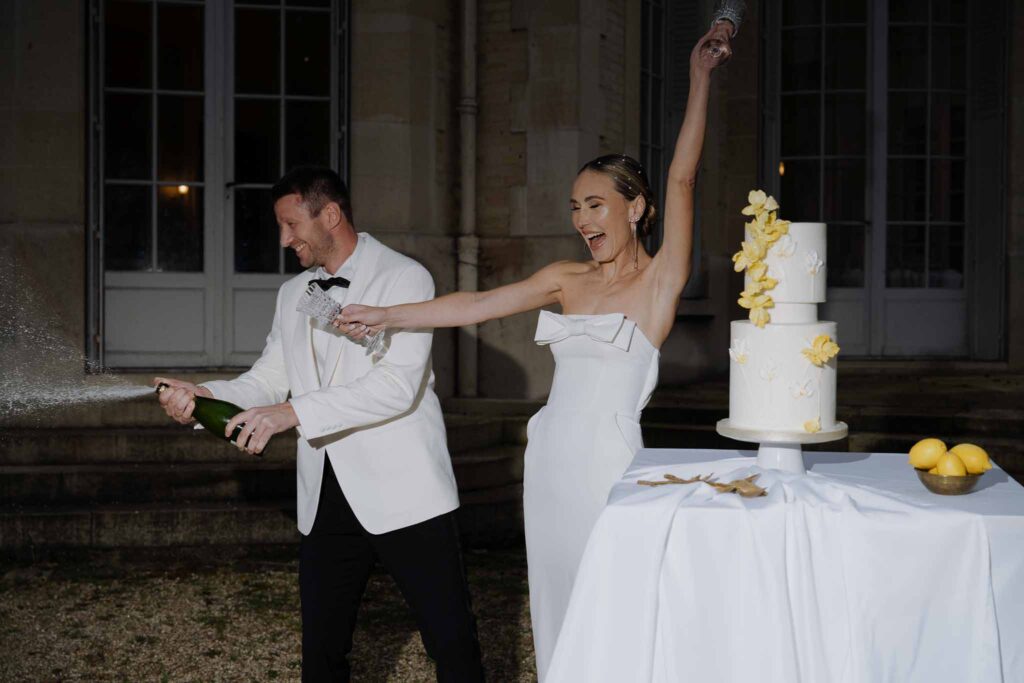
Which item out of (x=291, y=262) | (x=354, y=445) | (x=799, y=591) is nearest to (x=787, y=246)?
(x=799, y=591)

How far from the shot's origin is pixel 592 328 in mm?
3680

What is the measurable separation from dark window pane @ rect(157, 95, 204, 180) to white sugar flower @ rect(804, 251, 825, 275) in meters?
7.08

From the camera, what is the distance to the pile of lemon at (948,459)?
3031 mm

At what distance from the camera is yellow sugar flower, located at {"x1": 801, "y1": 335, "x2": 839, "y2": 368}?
10.2ft

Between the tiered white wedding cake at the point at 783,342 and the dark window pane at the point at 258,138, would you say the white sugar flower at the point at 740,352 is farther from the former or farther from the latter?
the dark window pane at the point at 258,138

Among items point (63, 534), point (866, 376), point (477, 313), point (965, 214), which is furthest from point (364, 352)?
Result: point (965, 214)

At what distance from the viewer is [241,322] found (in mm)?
9578

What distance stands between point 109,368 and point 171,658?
4.06 meters

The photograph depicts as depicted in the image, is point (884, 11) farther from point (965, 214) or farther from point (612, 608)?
point (612, 608)

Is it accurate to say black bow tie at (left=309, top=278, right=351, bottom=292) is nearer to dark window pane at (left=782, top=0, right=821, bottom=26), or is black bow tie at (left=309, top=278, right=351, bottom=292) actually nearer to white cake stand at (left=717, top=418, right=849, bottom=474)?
white cake stand at (left=717, top=418, right=849, bottom=474)

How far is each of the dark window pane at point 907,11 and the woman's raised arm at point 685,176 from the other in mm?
8784

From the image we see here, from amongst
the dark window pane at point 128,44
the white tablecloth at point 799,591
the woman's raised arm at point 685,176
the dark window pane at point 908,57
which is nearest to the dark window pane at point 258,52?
the dark window pane at point 128,44

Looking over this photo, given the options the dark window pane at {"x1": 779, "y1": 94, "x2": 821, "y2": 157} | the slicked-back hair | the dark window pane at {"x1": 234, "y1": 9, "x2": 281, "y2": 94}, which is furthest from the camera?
the dark window pane at {"x1": 779, "y1": 94, "x2": 821, "y2": 157}

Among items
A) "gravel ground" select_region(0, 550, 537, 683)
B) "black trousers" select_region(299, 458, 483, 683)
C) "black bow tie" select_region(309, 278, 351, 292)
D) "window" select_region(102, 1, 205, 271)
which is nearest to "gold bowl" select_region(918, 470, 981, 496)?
"black trousers" select_region(299, 458, 483, 683)
